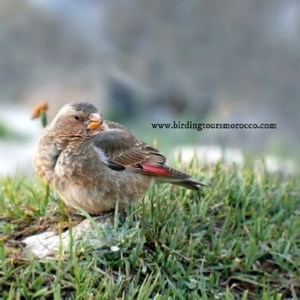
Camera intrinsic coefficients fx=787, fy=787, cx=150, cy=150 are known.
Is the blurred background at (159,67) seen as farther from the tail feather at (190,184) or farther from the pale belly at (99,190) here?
the pale belly at (99,190)

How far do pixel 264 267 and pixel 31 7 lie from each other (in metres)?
6.49

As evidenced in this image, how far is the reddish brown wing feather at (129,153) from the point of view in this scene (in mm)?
4402

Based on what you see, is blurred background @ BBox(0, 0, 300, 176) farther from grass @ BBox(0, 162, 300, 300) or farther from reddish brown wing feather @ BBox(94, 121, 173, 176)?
reddish brown wing feather @ BBox(94, 121, 173, 176)

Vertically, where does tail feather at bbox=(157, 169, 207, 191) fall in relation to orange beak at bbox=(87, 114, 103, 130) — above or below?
below

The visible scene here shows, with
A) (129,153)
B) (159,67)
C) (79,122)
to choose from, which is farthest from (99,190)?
(159,67)

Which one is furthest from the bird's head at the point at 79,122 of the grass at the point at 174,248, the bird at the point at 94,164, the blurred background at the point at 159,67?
the blurred background at the point at 159,67

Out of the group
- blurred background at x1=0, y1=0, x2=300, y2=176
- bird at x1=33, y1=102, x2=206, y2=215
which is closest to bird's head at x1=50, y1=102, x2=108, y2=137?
bird at x1=33, y1=102, x2=206, y2=215

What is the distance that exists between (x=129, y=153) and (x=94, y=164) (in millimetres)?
292

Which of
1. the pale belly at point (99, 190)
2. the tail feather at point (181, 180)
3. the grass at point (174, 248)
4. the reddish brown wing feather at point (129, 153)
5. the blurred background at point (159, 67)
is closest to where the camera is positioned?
the grass at point (174, 248)

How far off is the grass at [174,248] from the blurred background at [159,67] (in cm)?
243

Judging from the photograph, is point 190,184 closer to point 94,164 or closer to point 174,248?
point 174,248

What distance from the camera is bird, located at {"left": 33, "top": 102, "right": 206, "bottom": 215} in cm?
425

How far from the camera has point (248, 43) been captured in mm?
8609

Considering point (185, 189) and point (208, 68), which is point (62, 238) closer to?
point (185, 189)
